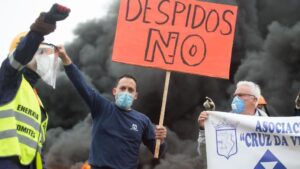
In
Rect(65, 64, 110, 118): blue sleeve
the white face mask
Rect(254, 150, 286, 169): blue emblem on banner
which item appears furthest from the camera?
Rect(254, 150, 286, 169): blue emblem on banner

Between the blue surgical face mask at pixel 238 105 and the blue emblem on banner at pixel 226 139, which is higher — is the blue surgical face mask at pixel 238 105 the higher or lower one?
the higher one

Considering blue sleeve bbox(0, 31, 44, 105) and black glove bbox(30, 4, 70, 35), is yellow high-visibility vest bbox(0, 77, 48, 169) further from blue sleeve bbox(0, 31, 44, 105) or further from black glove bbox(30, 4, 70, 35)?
black glove bbox(30, 4, 70, 35)

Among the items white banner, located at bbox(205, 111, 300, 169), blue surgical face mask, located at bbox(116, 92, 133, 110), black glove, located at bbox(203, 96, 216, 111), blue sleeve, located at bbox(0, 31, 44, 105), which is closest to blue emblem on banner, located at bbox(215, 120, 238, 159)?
white banner, located at bbox(205, 111, 300, 169)

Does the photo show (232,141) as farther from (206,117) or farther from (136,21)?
(136,21)

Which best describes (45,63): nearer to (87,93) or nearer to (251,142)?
(87,93)

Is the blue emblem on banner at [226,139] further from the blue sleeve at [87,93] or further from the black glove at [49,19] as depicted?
the black glove at [49,19]

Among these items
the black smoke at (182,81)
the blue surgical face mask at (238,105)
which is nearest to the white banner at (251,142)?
the blue surgical face mask at (238,105)

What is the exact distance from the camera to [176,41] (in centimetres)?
535

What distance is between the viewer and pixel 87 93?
4.38 metres

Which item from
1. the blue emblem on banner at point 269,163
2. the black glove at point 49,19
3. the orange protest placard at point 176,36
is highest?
the orange protest placard at point 176,36

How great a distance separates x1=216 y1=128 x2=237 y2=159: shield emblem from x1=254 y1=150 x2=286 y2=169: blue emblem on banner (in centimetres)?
22

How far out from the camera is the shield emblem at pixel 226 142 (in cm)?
439

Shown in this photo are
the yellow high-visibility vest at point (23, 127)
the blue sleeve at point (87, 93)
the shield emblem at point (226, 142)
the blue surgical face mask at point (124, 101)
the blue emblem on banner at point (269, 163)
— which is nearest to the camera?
the yellow high-visibility vest at point (23, 127)

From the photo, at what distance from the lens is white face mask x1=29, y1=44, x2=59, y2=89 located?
10.8 feet
